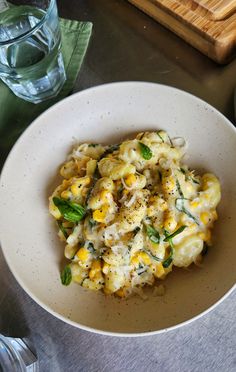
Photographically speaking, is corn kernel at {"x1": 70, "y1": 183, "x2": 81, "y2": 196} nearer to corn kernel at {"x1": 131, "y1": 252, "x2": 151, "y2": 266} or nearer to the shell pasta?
the shell pasta

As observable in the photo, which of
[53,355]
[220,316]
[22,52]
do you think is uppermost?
Answer: [22,52]

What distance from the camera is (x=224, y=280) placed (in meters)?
0.76

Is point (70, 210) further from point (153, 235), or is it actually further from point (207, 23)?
point (207, 23)

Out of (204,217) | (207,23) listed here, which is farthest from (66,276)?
(207,23)

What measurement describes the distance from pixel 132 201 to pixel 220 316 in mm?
285

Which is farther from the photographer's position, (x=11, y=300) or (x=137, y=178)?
(x=11, y=300)

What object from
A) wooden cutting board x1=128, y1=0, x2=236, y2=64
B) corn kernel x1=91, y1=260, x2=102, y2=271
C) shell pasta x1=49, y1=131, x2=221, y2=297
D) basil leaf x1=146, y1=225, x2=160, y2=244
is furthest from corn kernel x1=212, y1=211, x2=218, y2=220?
wooden cutting board x1=128, y1=0, x2=236, y2=64

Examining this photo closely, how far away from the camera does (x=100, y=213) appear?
0.77 metres

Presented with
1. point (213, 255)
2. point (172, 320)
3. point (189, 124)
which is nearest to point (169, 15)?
point (189, 124)

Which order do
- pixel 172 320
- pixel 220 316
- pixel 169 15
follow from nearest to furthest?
pixel 172 320 < pixel 220 316 < pixel 169 15

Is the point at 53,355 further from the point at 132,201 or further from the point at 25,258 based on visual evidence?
the point at 132,201

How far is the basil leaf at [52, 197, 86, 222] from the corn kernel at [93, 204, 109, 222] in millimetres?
33

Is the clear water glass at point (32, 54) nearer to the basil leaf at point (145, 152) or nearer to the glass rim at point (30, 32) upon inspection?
the glass rim at point (30, 32)

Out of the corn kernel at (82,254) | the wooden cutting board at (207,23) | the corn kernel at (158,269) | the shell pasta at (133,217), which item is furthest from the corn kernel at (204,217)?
the wooden cutting board at (207,23)
